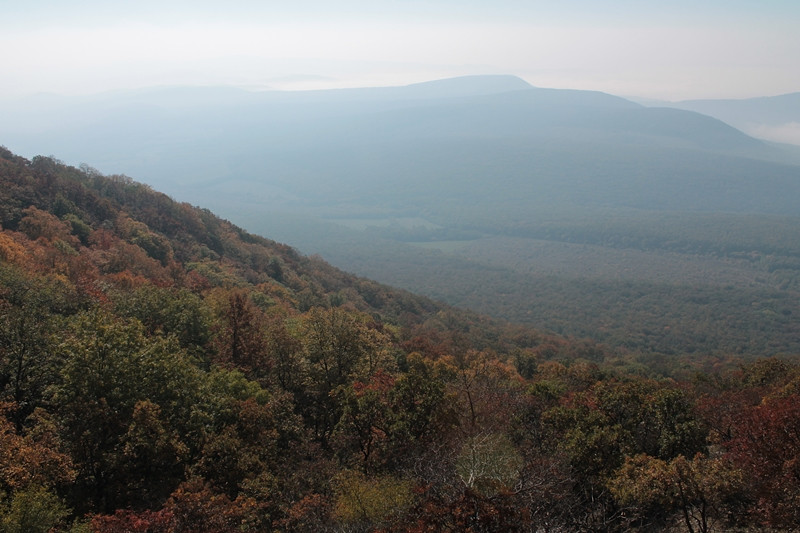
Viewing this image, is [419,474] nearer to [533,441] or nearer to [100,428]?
[533,441]

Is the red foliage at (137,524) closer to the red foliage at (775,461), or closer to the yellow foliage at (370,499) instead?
the yellow foliage at (370,499)

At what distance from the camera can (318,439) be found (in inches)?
880

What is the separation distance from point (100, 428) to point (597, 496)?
1557 cm

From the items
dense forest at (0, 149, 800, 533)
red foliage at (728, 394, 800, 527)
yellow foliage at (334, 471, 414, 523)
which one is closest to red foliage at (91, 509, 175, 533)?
dense forest at (0, 149, 800, 533)

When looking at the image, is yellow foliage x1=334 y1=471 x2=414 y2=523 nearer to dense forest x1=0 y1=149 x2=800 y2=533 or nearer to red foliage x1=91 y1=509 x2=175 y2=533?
dense forest x1=0 y1=149 x2=800 y2=533

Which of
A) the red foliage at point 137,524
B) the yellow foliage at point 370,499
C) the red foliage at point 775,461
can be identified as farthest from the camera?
the yellow foliage at point 370,499

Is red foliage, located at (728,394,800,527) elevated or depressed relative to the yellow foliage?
elevated

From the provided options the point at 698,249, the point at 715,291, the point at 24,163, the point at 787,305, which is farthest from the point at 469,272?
the point at 24,163

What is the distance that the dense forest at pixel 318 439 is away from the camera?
534 inches

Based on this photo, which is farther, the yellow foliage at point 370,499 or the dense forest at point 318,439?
the yellow foliage at point 370,499

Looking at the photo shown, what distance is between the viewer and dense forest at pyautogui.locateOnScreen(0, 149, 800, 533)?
1355 cm

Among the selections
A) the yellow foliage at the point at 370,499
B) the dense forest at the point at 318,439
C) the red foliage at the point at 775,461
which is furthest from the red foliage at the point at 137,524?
the red foliage at the point at 775,461

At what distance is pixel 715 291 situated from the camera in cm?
13512

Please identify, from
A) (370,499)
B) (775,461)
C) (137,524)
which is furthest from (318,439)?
(775,461)
